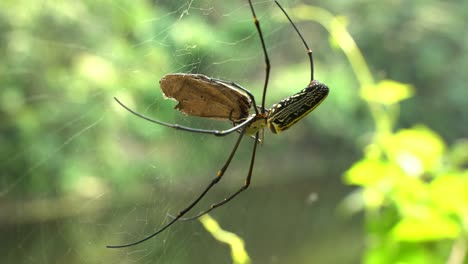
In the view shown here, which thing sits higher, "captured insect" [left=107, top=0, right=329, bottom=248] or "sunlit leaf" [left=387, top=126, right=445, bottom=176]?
"captured insect" [left=107, top=0, right=329, bottom=248]

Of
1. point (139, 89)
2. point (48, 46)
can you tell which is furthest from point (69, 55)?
point (139, 89)

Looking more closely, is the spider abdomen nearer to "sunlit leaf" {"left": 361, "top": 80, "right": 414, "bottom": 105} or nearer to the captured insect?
the captured insect

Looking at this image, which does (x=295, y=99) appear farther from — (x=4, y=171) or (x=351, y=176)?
(x=4, y=171)

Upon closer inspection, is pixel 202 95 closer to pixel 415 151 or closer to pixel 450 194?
pixel 450 194

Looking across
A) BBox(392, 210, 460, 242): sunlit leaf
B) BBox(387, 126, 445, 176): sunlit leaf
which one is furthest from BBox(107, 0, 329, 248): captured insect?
BBox(387, 126, 445, 176): sunlit leaf

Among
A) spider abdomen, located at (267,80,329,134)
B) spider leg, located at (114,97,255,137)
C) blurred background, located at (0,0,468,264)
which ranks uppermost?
spider abdomen, located at (267,80,329,134)

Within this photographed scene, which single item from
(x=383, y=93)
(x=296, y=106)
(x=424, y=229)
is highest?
(x=296, y=106)

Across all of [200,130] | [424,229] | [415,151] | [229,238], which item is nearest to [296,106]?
[200,130]
